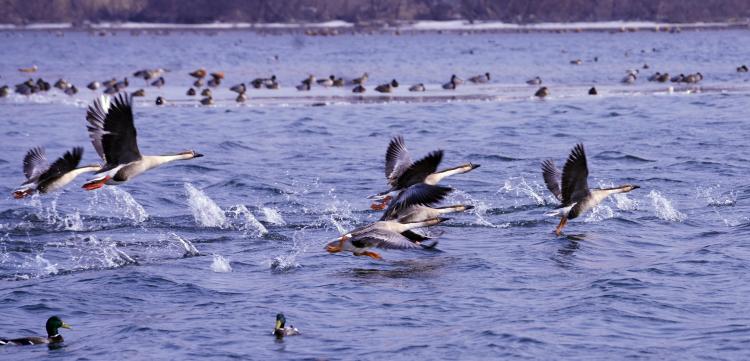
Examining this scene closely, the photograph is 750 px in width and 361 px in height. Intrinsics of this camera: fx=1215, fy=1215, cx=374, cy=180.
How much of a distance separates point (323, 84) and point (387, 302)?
3682 cm

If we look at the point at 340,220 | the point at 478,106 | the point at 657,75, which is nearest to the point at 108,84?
the point at 478,106

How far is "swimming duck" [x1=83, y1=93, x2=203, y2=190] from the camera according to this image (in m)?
15.8

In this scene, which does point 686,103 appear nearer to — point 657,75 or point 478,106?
point 478,106

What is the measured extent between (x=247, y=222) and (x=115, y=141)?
3739 millimetres

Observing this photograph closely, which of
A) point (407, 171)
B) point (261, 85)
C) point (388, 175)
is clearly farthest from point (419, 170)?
point (261, 85)

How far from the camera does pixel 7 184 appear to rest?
78.7 ft

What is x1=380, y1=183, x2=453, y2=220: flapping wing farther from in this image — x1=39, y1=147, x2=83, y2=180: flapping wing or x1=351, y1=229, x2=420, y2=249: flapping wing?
x1=39, y1=147, x2=83, y2=180: flapping wing

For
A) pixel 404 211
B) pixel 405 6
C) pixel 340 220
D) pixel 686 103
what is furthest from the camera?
pixel 405 6

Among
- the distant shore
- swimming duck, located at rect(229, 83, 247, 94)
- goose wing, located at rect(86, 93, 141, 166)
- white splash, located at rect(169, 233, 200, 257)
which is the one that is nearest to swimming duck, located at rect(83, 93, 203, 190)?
goose wing, located at rect(86, 93, 141, 166)

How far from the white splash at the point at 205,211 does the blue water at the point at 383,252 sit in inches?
2.0

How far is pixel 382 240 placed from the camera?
15.5m

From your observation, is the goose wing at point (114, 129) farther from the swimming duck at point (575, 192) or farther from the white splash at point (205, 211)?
the swimming duck at point (575, 192)

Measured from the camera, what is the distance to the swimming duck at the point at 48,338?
12547 millimetres

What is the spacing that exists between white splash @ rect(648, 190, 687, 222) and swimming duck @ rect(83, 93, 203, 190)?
8.07m
